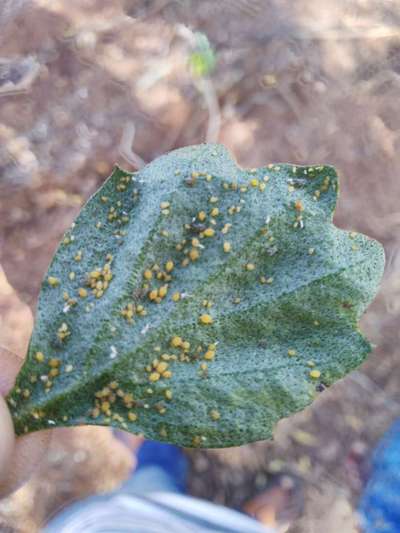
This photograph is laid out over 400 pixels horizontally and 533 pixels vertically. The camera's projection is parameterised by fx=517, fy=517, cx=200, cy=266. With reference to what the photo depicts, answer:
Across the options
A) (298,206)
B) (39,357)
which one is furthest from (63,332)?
(298,206)

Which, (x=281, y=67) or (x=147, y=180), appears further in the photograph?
(x=281, y=67)

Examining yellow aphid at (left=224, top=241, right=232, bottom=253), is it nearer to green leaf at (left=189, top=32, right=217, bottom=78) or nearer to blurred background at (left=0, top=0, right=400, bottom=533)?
blurred background at (left=0, top=0, right=400, bottom=533)

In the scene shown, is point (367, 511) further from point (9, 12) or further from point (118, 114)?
point (9, 12)

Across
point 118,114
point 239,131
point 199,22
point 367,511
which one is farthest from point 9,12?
point 367,511

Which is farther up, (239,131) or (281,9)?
(281,9)

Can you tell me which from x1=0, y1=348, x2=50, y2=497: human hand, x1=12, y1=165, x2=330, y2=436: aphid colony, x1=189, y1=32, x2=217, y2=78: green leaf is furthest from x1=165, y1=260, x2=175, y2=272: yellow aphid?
x1=189, y1=32, x2=217, y2=78: green leaf

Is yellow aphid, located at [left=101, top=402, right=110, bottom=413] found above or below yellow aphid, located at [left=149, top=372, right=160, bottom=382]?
below

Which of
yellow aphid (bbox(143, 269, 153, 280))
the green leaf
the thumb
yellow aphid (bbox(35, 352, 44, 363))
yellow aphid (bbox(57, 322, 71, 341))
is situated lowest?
the thumb

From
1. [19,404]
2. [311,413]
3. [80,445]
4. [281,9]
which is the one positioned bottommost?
[80,445]
